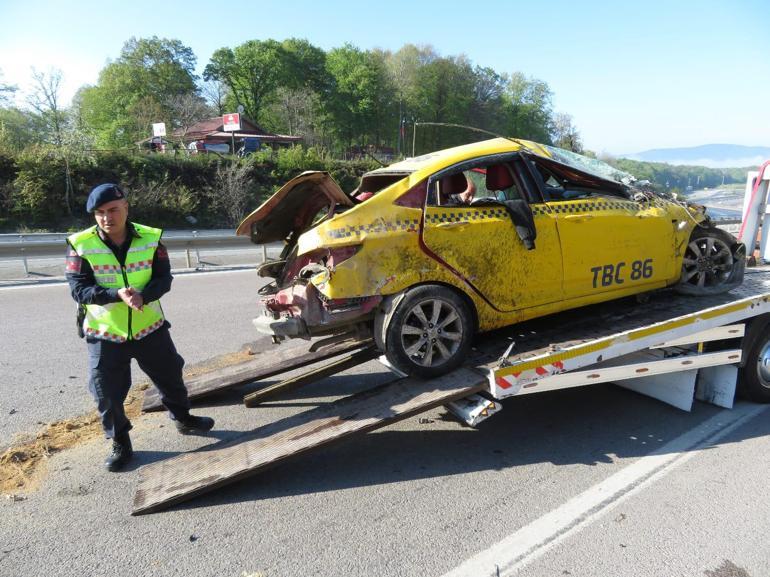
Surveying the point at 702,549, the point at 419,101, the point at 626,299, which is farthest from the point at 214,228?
the point at 419,101

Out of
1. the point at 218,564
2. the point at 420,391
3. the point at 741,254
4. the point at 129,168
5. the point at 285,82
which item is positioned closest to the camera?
the point at 218,564

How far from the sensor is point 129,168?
2895 cm

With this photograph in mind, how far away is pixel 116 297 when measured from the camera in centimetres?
329

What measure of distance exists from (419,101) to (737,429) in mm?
67819

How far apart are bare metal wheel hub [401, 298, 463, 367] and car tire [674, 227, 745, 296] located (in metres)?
2.61

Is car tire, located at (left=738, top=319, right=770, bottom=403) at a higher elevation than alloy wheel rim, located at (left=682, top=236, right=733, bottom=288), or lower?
lower

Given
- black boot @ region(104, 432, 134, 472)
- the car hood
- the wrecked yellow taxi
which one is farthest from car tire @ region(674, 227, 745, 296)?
black boot @ region(104, 432, 134, 472)

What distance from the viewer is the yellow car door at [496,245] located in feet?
12.1

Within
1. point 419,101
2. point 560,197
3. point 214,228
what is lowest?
point 214,228

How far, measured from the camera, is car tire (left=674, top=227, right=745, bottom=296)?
190 inches

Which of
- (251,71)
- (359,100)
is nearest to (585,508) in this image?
(359,100)

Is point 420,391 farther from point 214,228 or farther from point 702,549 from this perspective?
point 214,228

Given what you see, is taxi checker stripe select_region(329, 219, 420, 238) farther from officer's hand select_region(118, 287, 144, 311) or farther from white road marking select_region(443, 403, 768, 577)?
white road marking select_region(443, 403, 768, 577)

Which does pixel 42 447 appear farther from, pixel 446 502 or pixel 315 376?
pixel 446 502
